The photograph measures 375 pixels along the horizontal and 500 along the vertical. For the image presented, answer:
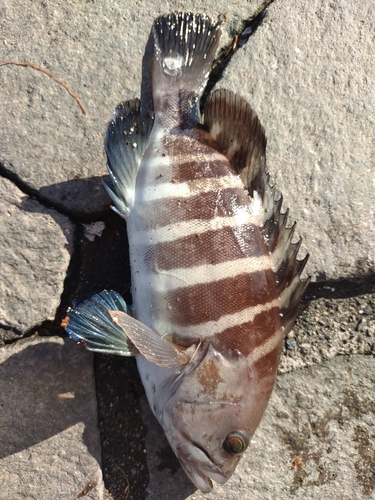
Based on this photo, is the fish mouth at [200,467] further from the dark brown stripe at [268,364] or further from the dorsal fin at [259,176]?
the dorsal fin at [259,176]

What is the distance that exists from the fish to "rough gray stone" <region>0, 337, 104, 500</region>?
32cm

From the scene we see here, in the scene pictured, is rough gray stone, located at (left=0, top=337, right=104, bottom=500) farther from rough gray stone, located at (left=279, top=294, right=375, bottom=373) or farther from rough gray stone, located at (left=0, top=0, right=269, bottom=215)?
rough gray stone, located at (left=279, top=294, right=375, bottom=373)

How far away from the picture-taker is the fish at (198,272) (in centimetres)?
188

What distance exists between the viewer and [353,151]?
2434 millimetres

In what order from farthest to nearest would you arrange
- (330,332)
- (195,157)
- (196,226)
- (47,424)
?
1. (330,332)
2. (47,424)
3. (195,157)
4. (196,226)

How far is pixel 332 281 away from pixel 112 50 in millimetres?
1627

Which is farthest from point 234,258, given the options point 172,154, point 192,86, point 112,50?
point 112,50

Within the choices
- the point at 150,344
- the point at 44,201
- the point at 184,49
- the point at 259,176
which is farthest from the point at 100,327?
the point at 184,49

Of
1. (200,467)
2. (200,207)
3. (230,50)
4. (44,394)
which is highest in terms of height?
(230,50)

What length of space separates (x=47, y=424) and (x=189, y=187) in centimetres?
134

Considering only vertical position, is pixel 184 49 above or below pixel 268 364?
above

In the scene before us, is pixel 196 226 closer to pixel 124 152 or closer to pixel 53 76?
pixel 124 152

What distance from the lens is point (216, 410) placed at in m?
1.87

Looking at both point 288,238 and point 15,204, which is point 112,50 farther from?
point 288,238
